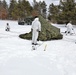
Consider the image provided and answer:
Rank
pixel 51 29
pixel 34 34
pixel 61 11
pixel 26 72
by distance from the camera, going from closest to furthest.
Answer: pixel 26 72 < pixel 34 34 < pixel 51 29 < pixel 61 11

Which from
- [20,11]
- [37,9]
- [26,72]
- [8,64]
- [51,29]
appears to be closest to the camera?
[26,72]

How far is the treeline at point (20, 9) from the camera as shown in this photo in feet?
241

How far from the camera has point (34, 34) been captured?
13469 millimetres

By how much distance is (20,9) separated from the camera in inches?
2908

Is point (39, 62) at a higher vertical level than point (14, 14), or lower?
lower

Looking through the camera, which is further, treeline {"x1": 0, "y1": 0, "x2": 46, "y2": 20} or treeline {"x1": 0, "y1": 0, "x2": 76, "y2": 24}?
treeline {"x1": 0, "y1": 0, "x2": 46, "y2": 20}

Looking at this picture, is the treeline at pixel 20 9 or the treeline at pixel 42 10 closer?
the treeline at pixel 42 10

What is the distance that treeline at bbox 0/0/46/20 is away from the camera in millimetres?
73312

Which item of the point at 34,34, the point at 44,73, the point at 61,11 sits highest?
the point at 61,11

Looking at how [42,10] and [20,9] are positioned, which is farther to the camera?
[42,10]

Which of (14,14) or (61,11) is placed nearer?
(61,11)

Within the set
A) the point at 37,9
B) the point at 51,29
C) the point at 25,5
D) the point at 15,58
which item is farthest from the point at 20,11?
the point at 15,58

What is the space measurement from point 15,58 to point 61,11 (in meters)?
36.5

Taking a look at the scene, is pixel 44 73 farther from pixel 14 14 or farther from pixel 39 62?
pixel 14 14
